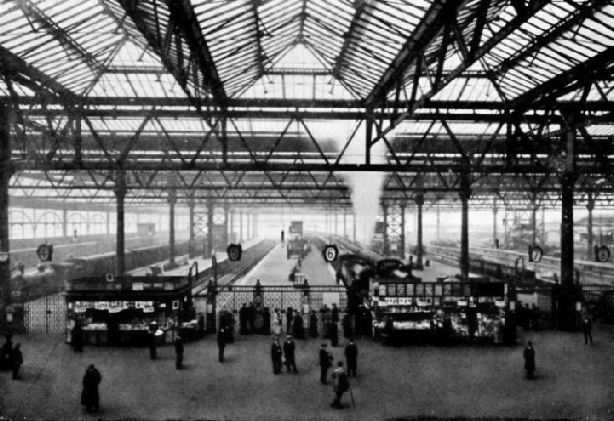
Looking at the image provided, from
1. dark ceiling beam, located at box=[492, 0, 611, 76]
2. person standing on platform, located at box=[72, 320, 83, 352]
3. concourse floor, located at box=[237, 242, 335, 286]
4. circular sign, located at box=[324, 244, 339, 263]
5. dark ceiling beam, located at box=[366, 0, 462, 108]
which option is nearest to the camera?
dark ceiling beam, located at box=[366, 0, 462, 108]

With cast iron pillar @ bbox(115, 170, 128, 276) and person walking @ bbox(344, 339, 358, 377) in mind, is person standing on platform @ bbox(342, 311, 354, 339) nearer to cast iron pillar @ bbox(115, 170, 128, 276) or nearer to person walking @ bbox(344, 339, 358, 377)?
person walking @ bbox(344, 339, 358, 377)

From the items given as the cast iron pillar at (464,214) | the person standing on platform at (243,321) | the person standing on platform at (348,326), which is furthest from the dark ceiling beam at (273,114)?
the person standing on platform at (243,321)

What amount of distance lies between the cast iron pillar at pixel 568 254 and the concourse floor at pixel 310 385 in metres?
2.37

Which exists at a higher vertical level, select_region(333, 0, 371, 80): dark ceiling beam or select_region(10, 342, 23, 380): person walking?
select_region(333, 0, 371, 80): dark ceiling beam

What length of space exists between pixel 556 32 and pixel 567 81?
9.30 feet

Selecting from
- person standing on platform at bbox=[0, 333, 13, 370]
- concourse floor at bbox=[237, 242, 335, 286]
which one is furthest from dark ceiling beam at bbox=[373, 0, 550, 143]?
concourse floor at bbox=[237, 242, 335, 286]

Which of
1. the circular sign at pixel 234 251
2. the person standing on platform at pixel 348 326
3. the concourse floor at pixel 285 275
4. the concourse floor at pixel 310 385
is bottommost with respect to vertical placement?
the concourse floor at pixel 310 385

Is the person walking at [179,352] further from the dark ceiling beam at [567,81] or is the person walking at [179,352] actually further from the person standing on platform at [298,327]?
the dark ceiling beam at [567,81]

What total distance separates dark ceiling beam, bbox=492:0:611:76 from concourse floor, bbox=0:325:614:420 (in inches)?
355

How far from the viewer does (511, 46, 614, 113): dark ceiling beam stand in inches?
487

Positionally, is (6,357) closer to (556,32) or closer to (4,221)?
(4,221)

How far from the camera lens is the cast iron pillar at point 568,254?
710 inches

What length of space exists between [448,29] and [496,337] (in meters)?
12.7

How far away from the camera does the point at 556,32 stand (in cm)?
1165
